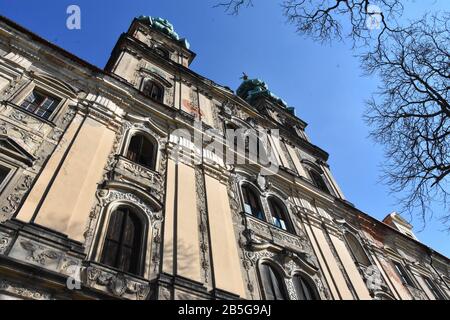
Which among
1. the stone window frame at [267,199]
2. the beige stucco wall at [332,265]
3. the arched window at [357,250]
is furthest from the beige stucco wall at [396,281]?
the stone window frame at [267,199]

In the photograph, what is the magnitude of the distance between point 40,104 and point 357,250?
1211 centimetres

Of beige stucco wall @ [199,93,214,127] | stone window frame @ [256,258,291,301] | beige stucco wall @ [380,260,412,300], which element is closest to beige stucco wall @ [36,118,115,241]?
stone window frame @ [256,258,291,301]

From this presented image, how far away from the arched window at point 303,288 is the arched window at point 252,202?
2190mm

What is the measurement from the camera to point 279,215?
1136cm

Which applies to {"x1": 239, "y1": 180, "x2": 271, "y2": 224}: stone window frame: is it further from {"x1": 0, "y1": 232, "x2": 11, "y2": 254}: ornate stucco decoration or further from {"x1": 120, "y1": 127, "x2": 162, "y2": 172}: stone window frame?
{"x1": 0, "y1": 232, "x2": 11, "y2": 254}: ornate stucco decoration

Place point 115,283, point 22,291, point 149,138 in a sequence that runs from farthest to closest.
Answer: point 149,138 → point 115,283 → point 22,291

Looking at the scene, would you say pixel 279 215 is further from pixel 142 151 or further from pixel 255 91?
pixel 255 91

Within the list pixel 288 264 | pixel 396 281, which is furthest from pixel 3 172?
pixel 396 281

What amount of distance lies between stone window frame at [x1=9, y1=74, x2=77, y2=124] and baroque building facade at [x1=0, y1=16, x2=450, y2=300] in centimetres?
3

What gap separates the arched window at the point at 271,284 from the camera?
25.6 feet

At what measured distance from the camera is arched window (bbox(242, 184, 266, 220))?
1051 centimetres

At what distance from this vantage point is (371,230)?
15.0 metres
